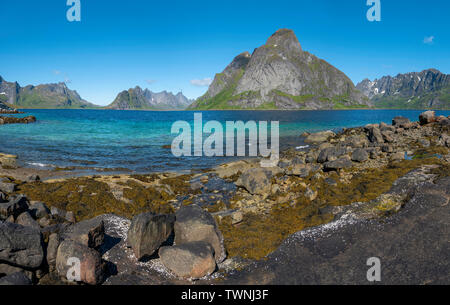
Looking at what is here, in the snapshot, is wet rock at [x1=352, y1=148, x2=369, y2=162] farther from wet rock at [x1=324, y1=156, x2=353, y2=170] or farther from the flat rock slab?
the flat rock slab

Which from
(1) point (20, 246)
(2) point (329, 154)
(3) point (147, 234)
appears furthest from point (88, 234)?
(2) point (329, 154)

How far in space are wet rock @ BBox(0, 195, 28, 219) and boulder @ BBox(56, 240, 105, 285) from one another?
193 inches

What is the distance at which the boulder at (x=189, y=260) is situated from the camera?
9.19 metres

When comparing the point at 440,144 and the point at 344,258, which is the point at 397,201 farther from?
the point at 440,144

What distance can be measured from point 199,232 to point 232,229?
2.55 m

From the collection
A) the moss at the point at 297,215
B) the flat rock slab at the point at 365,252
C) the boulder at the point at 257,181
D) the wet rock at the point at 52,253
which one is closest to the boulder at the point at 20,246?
the wet rock at the point at 52,253

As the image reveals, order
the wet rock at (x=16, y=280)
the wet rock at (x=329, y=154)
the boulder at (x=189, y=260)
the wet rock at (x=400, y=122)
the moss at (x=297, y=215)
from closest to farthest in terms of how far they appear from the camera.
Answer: the wet rock at (x=16, y=280), the boulder at (x=189, y=260), the moss at (x=297, y=215), the wet rock at (x=329, y=154), the wet rock at (x=400, y=122)

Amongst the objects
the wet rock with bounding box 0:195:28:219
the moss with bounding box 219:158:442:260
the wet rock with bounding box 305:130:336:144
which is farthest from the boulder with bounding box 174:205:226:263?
the wet rock with bounding box 305:130:336:144

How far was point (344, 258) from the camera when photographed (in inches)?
377

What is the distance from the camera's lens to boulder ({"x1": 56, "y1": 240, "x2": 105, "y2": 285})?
8.35 m

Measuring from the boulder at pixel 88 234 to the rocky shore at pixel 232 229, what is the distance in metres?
0.05

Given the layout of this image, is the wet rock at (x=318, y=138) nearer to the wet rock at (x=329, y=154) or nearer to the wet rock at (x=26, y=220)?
the wet rock at (x=329, y=154)
